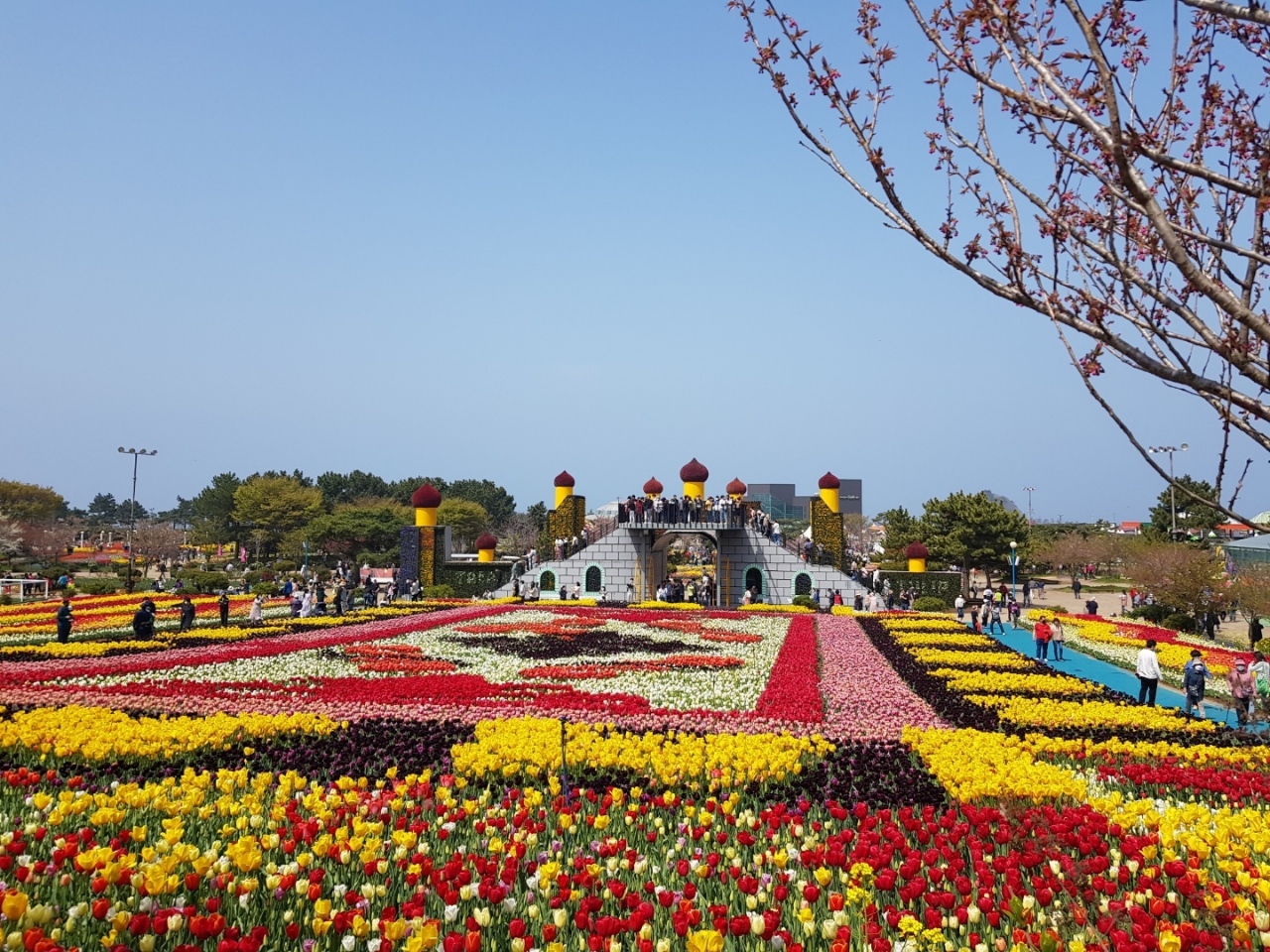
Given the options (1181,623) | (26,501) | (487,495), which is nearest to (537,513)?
(487,495)

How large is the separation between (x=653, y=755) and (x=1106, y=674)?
46.1ft

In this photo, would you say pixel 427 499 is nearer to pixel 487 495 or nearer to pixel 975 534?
pixel 975 534

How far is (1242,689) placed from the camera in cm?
1216

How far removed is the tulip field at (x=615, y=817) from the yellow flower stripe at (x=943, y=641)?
227 inches

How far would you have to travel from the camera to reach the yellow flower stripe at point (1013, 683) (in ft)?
44.0

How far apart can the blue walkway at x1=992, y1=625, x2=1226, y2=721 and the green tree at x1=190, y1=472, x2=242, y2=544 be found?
68345 mm

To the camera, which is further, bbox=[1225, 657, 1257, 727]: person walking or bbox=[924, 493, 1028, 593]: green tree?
bbox=[924, 493, 1028, 593]: green tree

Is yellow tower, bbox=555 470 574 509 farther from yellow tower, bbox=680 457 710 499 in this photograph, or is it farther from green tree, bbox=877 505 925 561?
green tree, bbox=877 505 925 561

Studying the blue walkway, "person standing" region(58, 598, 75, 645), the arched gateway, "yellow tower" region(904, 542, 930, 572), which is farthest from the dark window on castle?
"person standing" region(58, 598, 75, 645)

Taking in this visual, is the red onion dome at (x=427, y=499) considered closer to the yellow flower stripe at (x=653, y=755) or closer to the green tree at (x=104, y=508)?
the yellow flower stripe at (x=653, y=755)

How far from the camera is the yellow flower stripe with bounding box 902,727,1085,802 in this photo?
6.46 m

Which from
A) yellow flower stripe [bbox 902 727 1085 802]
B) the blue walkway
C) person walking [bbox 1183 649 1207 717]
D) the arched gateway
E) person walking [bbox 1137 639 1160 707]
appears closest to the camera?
yellow flower stripe [bbox 902 727 1085 802]

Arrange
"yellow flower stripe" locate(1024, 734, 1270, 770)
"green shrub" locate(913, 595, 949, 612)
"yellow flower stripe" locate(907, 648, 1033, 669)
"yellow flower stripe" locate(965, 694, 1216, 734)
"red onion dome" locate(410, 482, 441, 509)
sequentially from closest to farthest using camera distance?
"yellow flower stripe" locate(1024, 734, 1270, 770)
"yellow flower stripe" locate(965, 694, 1216, 734)
"yellow flower stripe" locate(907, 648, 1033, 669)
"green shrub" locate(913, 595, 949, 612)
"red onion dome" locate(410, 482, 441, 509)

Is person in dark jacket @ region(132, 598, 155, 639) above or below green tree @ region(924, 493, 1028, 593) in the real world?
below
